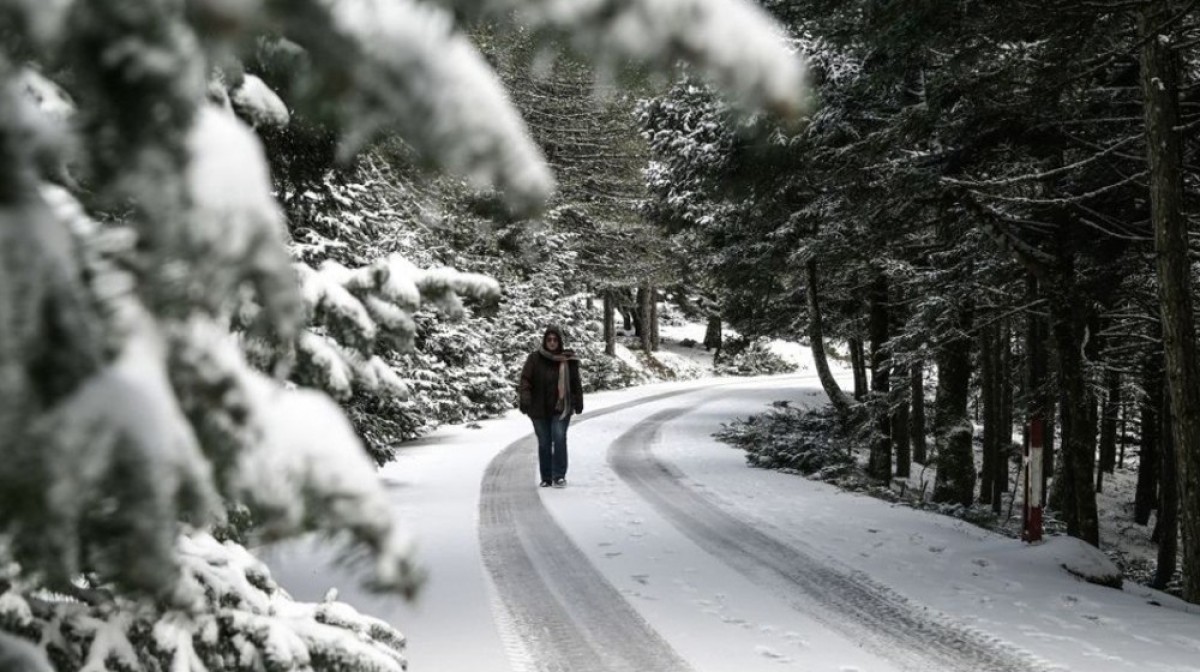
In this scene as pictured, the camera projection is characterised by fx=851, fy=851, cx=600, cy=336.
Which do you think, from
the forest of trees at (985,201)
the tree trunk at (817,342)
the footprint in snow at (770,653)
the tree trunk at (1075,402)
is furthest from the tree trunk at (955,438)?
the footprint in snow at (770,653)

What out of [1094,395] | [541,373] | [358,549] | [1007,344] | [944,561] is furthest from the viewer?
[1007,344]

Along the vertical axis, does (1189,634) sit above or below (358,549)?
below

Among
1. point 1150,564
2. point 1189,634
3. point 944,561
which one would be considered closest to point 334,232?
point 944,561

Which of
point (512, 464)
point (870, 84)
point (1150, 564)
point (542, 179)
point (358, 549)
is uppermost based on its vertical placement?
point (870, 84)

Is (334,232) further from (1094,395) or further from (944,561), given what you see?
(1094,395)

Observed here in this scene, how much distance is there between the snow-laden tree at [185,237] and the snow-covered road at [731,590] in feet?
6.29

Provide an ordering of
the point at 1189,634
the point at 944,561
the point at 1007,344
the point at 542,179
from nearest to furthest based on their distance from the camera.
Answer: the point at 542,179 < the point at 1189,634 < the point at 944,561 < the point at 1007,344

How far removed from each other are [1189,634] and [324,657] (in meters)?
5.76

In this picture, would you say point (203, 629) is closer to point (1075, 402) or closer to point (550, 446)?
point (550, 446)

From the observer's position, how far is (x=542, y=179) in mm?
1041

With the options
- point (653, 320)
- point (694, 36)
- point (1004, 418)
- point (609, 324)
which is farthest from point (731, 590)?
point (653, 320)

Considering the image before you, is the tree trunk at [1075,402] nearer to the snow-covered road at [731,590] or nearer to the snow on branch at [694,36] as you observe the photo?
the snow-covered road at [731,590]

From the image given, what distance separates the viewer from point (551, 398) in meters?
11.2

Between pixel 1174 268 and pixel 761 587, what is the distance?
490 centimetres
